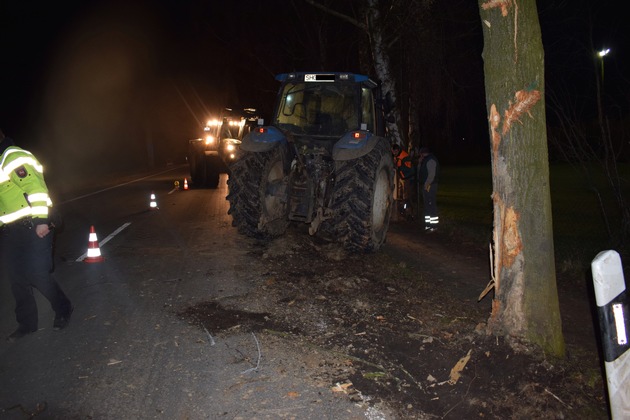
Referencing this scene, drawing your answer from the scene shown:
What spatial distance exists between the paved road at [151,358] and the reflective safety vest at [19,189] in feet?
3.83

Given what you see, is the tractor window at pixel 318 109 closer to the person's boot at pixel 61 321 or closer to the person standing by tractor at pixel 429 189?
the person standing by tractor at pixel 429 189

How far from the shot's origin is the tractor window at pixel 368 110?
31.8 ft

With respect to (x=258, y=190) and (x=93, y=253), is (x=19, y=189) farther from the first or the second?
(x=258, y=190)

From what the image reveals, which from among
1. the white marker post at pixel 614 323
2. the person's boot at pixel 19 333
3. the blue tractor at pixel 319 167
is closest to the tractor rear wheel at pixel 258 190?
the blue tractor at pixel 319 167

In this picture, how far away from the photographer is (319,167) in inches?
353

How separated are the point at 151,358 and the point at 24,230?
178 cm

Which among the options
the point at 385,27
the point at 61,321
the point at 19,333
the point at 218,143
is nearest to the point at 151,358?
the point at 61,321

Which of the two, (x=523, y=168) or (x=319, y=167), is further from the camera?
(x=319, y=167)

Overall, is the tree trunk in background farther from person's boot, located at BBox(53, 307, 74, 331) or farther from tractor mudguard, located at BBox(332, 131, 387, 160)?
person's boot, located at BBox(53, 307, 74, 331)

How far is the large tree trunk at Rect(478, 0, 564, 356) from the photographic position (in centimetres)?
452

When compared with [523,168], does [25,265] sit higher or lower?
lower

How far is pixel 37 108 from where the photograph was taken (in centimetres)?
4169

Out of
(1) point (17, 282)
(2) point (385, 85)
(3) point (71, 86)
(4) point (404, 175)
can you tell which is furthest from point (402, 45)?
(3) point (71, 86)

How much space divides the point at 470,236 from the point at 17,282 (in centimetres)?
854
